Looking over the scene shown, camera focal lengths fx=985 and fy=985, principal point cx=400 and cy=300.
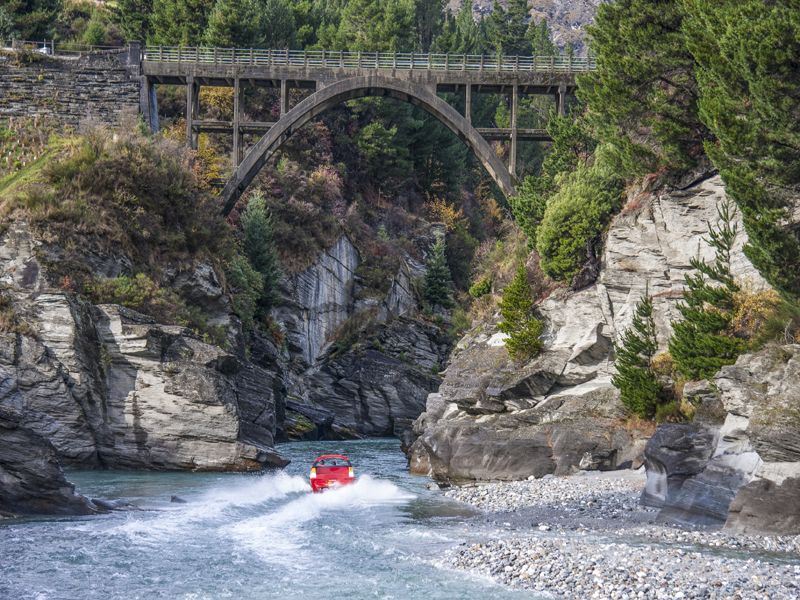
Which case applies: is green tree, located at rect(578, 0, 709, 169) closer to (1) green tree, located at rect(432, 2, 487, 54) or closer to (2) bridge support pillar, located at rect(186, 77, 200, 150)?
(2) bridge support pillar, located at rect(186, 77, 200, 150)

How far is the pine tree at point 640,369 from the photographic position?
33.0 m

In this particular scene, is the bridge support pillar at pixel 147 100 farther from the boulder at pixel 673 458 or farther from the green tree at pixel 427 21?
the green tree at pixel 427 21

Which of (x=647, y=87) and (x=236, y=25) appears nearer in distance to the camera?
(x=647, y=87)

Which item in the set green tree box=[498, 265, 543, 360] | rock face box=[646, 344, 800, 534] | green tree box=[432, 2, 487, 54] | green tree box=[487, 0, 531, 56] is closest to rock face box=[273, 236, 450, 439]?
green tree box=[498, 265, 543, 360]

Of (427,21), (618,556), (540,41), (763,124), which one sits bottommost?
(618,556)

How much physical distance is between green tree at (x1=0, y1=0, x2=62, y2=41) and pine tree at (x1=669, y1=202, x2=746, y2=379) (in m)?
51.1

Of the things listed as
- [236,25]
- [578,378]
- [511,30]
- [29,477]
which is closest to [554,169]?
[578,378]

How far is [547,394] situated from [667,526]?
1442cm

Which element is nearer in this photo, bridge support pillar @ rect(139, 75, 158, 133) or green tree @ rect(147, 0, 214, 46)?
bridge support pillar @ rect(139, 75, 158, 133)

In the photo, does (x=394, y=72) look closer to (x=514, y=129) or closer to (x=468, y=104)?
(x=468, y=104)

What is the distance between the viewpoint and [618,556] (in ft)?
64.8

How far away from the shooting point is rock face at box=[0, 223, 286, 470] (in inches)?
1374

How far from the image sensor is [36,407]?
34.6 metres

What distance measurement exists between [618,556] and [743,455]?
6271mm
